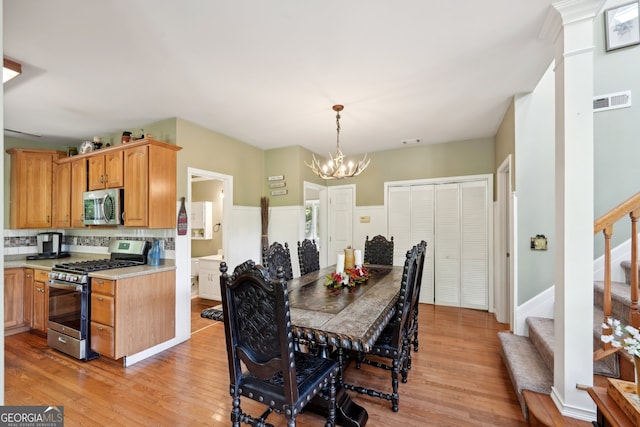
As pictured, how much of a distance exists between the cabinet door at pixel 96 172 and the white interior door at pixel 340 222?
3.48 m

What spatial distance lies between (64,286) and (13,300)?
1310mm

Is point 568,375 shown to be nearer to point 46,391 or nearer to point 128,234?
point 46,391

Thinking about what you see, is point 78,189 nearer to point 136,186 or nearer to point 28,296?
point 136,186

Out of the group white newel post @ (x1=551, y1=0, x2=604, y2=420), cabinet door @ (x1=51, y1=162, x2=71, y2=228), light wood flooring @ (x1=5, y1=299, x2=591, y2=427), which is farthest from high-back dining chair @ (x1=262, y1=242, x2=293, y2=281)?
cabinet door @ (x1=51, y1=162, x2=71, y2=228)

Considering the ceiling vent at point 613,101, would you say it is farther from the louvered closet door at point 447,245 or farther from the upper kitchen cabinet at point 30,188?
the upper kitchen cabinet at point 30,188

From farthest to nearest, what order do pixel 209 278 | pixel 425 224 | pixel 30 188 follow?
pixel 209 278, pixel 425 224, pixel 30 188

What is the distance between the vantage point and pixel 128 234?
3.70 metres

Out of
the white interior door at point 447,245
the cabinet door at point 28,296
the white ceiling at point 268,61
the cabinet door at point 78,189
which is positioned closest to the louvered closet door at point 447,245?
the white interior door at point 447,245

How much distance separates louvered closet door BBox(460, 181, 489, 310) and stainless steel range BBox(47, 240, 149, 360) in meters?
4.58

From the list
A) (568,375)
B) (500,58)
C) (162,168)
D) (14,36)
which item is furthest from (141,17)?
(568,375)

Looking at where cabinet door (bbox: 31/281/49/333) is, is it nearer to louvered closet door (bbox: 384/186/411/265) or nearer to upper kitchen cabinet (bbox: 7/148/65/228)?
upper kitchen cabinet (bbox: 7/148/65/228)

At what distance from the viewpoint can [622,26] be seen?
107 inches

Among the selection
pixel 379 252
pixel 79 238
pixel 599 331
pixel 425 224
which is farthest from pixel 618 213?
pixel 79 238

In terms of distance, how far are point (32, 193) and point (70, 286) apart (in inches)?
77.2
